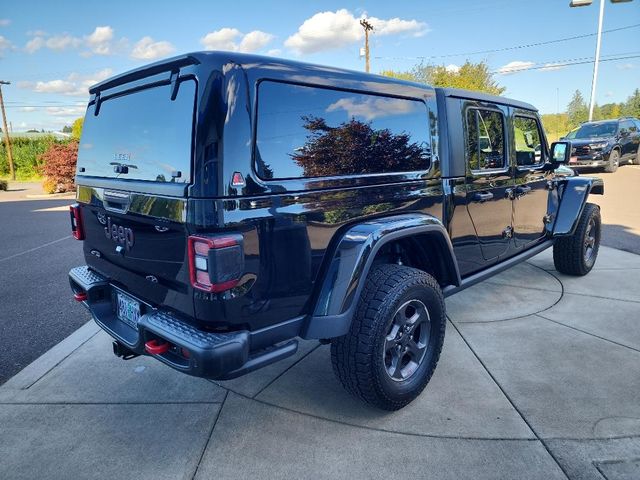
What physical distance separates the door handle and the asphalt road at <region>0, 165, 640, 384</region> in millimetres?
3703

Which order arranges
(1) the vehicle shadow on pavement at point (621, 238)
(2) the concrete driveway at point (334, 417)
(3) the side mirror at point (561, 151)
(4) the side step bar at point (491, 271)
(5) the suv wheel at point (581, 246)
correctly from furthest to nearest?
(1) the vehicle shadow on pavement at point (621, 238) < (5) the suv wheel at point (581, 246) < (3) the side mirror at point (561, 151) < (4) the side step bar at point (491, 271) < (2) the concrete driveway at point (334, 417)

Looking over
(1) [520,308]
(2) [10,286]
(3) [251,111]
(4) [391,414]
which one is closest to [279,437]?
(4) [391,414]

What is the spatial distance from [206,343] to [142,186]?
873 millimetres

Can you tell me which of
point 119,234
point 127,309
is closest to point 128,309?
point 127,309

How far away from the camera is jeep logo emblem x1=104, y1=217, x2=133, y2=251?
2.36 m

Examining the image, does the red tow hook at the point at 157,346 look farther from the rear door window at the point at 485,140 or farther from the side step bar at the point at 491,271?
the rear door window at the point at 485,140

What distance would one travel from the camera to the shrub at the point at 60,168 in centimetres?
1681

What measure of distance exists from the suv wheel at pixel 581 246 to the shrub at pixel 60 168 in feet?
56.2

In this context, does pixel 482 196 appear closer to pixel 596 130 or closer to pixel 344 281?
pixel 344 281

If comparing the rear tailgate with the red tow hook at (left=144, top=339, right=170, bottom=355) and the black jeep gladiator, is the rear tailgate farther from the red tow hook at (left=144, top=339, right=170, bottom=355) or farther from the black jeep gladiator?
the red tow hook at (left=144, top=339, right=170, bottom=355)

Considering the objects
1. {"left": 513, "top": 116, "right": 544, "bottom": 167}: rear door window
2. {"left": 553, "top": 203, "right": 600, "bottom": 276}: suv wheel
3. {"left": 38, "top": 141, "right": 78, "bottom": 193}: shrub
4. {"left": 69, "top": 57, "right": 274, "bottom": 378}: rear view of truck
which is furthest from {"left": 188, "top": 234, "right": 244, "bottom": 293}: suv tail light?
{"left": 38, "top": 141, "right": 78, "bottom": 193}: shrub

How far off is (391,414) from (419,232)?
112 cm

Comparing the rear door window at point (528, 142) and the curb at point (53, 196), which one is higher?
the rear door window at point (528, 142)

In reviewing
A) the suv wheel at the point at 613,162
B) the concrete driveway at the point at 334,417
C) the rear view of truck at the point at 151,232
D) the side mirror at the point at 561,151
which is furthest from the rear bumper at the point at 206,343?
the suv wheel at the point at 613,162
